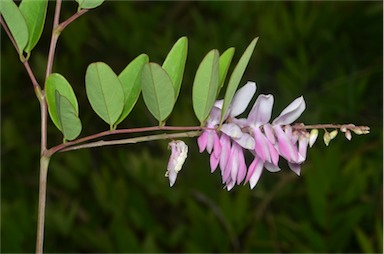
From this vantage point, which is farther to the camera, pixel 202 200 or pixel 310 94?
pixel 310 94

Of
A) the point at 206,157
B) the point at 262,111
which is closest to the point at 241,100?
Result: the point at 262,111

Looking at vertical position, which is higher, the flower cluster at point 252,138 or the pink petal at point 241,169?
the flower cluster at point 252,138

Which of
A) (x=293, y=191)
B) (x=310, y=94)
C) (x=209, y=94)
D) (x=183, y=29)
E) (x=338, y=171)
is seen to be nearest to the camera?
(x=209, y=94)

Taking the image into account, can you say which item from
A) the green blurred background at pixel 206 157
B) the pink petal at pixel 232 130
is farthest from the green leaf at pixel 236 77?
the green blurred background at pixel 206 157

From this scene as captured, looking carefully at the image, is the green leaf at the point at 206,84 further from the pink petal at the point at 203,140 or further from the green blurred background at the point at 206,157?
the green blurred background at the point at 206,157

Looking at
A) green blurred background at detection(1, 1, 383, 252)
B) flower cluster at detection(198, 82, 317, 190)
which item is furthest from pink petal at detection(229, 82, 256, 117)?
green blurred background at detection(1, 1, 383, 252)

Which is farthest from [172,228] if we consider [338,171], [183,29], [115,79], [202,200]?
[115,79]

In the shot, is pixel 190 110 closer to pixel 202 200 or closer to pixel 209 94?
pixel 202 200

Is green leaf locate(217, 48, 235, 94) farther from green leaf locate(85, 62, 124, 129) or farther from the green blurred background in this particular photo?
the green blurred background
